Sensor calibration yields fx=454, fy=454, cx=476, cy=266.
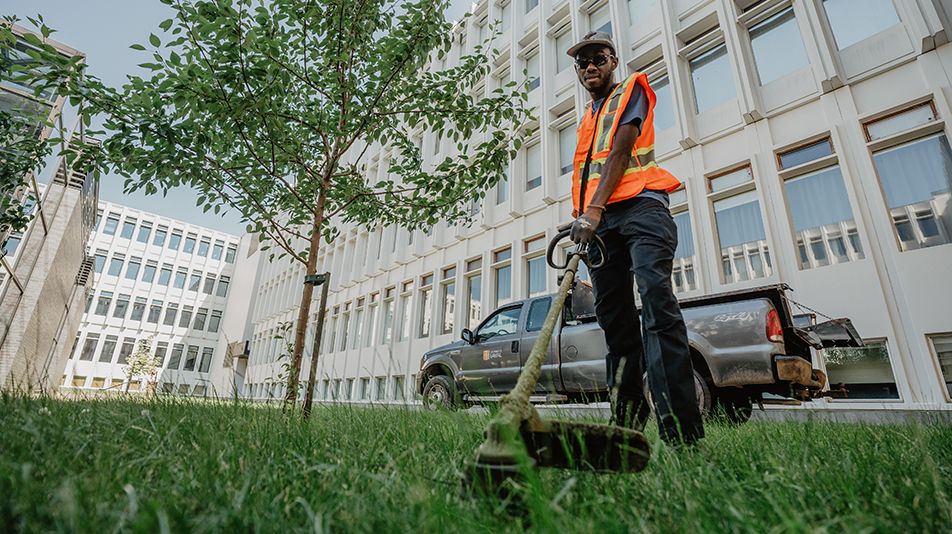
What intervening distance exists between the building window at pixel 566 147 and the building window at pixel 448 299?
6357 mm

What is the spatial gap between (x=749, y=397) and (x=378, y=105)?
5.73m

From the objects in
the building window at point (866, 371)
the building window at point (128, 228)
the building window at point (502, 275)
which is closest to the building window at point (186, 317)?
the building window at point (128, 228)

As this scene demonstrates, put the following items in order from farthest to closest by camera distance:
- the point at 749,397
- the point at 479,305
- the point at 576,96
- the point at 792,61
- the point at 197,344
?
1. the point at 197,344
2. the point at 479,305
3. the point at 576,96
4. the point at 792,61
5. the point at 749,397

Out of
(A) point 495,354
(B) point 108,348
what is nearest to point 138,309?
(B) point 108,348

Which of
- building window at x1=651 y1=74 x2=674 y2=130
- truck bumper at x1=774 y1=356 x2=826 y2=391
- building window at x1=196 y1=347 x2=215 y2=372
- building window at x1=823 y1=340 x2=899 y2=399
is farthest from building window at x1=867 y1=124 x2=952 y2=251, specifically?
building window at x1=196 y1=347 x2=215 y2=372

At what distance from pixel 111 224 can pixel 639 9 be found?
61475 mm

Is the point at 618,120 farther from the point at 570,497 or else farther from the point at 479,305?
the point at 479,305

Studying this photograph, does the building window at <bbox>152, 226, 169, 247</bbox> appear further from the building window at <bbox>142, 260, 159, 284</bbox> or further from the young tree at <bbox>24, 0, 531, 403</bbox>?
the young tree at <bbox>24, 0, 531, 403</bbox>

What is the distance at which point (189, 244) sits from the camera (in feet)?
188

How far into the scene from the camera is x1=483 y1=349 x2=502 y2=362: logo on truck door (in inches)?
311

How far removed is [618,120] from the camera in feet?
9.50

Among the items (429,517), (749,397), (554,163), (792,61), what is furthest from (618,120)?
(554,163)

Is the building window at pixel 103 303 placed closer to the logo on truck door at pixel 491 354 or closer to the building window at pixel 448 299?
the building window at pixel 448 299

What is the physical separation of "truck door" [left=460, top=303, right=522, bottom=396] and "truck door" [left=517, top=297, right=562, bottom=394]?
215 millimetres
